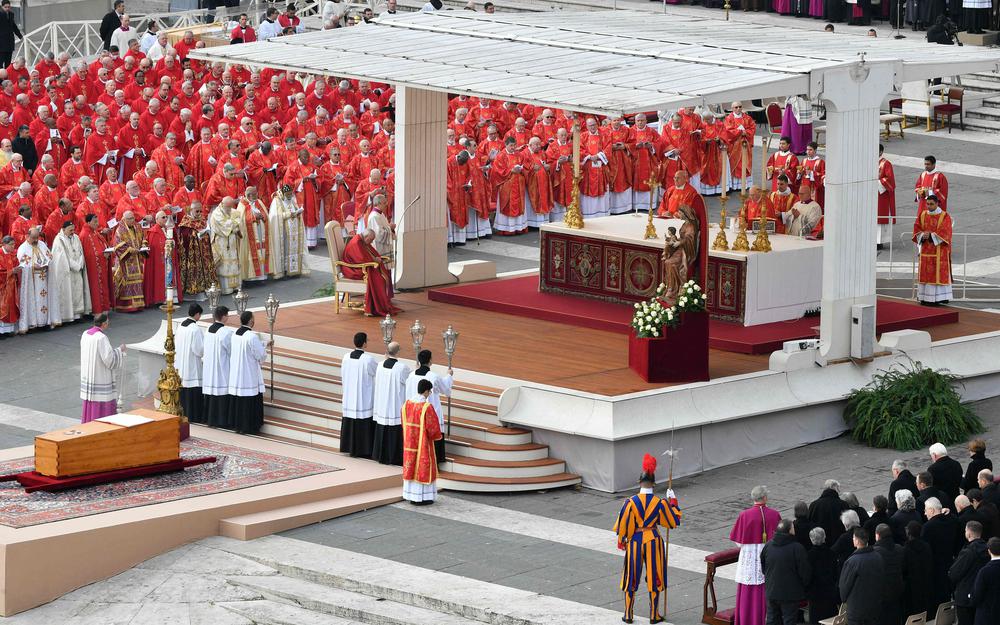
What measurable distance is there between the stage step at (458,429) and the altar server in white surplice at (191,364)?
731mm

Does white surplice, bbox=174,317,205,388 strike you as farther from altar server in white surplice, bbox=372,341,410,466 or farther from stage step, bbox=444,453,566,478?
stage step, bbox=444,453,566,478

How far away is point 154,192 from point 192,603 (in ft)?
38.5

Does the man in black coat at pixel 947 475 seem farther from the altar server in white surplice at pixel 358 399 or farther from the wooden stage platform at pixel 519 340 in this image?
the altar server in white surplice at pixel 358 399

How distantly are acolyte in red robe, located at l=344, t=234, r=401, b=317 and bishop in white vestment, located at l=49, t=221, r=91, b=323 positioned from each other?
4284mm

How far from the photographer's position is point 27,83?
3569 cm

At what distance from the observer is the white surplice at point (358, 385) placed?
20000 mm

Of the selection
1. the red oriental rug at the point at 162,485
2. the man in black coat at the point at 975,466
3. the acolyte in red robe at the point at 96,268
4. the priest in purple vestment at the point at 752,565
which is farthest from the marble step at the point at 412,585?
the acolyte in red robe at the point at 96,268

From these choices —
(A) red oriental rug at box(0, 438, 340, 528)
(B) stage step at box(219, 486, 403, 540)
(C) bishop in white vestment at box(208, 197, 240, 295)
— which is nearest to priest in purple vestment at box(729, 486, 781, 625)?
(B) stage step at box(219, 486, 403, 540)

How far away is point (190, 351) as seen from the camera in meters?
21.3

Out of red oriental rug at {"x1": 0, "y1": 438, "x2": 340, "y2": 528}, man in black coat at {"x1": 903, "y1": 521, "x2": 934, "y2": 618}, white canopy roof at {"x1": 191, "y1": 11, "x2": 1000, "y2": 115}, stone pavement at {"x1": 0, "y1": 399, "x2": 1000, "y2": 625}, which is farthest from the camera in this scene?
white canopy roof at {"x1": 191, "y1": 11, "x2": 1000, "y2": 115}

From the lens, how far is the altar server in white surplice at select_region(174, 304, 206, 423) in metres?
21.2

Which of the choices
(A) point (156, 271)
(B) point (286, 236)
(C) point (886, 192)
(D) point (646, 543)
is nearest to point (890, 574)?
(D) point (646, 543)

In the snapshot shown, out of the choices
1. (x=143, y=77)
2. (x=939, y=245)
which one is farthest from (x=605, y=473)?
(x=143, y=77)

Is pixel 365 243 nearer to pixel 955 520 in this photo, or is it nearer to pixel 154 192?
pixel 154 192
